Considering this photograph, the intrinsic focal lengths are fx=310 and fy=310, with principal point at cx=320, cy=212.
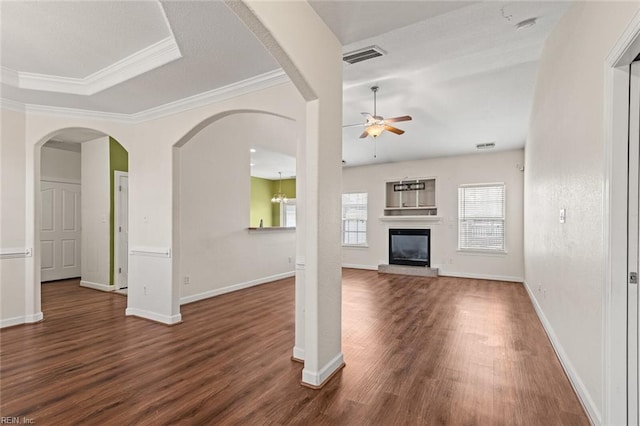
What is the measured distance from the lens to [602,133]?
179 cm

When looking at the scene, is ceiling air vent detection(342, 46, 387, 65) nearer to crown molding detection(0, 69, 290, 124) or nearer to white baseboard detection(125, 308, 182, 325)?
crown molding detection(0, 69, 290, 124)

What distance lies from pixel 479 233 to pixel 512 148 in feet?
6.58

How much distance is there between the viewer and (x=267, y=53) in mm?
2689

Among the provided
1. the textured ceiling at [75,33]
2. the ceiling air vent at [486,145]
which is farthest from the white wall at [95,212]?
the ceiling air vent at [486,145]

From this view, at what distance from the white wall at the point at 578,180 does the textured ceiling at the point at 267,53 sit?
48 cm

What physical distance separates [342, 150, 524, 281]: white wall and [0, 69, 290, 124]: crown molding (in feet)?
18.7

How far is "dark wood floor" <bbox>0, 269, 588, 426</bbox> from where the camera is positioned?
2.06m

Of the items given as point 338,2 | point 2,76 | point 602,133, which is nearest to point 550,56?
point 602,133

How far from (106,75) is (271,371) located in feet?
11.3

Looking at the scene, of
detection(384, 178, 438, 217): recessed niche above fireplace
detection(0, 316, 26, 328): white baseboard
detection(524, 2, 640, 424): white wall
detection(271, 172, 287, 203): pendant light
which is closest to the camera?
detection(524, 2, 640, 424): white wall

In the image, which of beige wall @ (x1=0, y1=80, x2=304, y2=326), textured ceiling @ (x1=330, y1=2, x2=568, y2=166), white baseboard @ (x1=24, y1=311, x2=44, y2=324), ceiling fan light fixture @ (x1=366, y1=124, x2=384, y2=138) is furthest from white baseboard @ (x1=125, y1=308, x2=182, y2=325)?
textured ceiling @ (x1=330, y1=2, x2=568, y2=166)

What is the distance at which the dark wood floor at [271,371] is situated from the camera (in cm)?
206

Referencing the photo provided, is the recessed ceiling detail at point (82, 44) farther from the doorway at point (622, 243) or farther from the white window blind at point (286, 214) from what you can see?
the white window blind at point (286, 214)

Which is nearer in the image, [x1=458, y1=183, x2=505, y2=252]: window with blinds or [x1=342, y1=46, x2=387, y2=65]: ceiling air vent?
[x1=342, y1=46, x2=387, y2=65]: ceiling air vent
